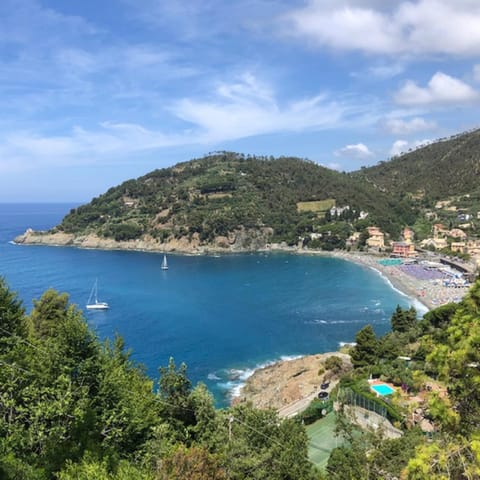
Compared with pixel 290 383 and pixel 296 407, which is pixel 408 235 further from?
pixel 296 407

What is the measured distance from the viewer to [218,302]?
52.2m

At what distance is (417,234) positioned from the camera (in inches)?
3632

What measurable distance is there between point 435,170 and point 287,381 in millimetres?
117391

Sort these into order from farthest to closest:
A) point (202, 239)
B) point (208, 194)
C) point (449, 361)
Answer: point (208, 194) → point (202, 239) → point (449, 361)

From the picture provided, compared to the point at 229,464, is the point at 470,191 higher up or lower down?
higher up

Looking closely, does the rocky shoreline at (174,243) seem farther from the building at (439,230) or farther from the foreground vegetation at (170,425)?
the foreground vegetation at (170,425)

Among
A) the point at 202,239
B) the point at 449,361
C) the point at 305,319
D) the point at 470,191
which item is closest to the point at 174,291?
the point at 305,319

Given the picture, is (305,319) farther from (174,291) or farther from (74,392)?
(74,392)

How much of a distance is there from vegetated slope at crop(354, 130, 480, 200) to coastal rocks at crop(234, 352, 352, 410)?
310 feet

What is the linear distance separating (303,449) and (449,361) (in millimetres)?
7193

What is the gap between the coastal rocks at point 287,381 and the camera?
2583 centimetres

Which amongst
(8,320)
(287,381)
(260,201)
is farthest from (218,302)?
(260,201)

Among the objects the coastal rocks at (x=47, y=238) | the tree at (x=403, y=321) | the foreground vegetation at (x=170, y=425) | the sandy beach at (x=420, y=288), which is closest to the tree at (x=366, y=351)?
the tree at (x=403, y=321)

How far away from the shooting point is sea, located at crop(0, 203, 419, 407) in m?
35.4
